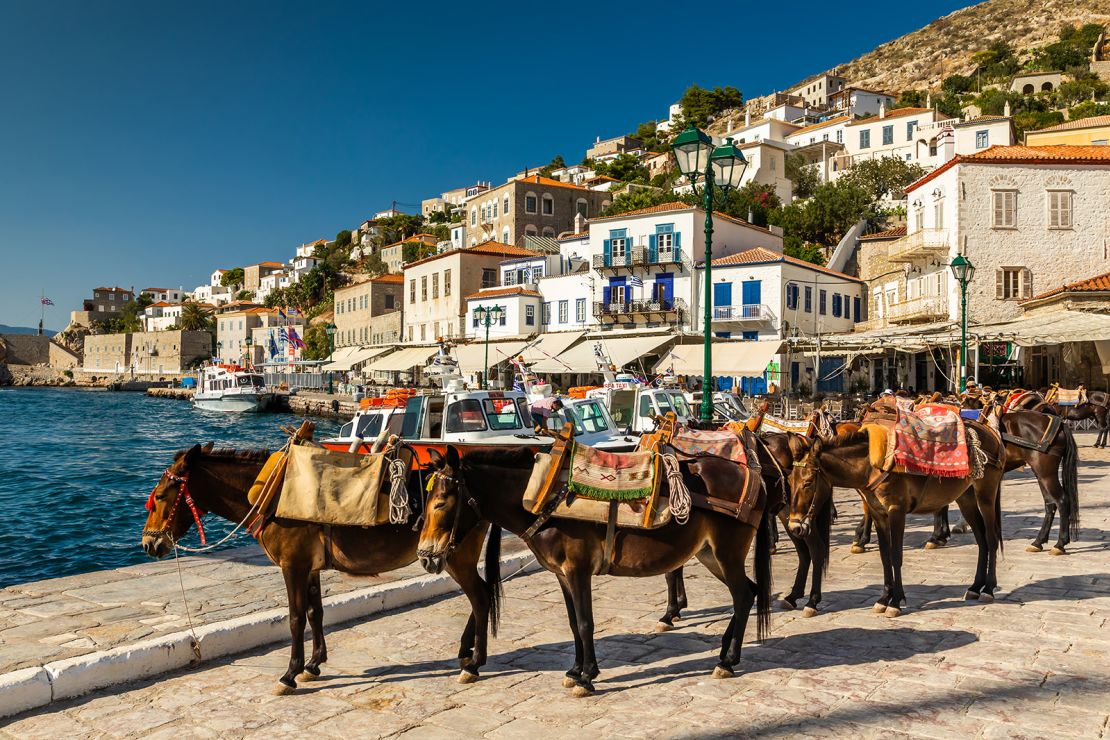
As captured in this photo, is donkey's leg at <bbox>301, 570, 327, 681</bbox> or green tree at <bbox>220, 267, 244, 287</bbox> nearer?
donkey's leg at <bbox>301, 570, 327, 681</bbox>

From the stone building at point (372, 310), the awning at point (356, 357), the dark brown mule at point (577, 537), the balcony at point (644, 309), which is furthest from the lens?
the stone building at point (372, 310)

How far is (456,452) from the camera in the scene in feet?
17.7

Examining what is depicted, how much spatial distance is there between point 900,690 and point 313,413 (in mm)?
54148

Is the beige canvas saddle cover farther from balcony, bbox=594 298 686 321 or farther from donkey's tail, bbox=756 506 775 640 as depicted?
balcony, bbox=594 298 686 321

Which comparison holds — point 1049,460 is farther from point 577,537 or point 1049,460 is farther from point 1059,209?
point 1059,209

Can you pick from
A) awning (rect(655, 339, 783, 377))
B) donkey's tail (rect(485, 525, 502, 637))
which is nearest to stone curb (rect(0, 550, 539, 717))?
donkey's tail (rect(485, 525, 502, 637))

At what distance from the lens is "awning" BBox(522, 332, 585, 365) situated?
39625 mm

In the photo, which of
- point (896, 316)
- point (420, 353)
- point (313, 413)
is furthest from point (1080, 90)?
point (313, 413)

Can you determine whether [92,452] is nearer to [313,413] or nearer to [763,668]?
[313,413]

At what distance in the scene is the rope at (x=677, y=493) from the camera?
561 centimetres

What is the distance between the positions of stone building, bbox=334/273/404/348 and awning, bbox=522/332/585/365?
27.7 meters

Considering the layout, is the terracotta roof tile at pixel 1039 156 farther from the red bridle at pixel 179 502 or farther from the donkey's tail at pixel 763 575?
the red bridle at pixel 179 502

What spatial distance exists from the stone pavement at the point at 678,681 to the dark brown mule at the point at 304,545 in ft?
1.17

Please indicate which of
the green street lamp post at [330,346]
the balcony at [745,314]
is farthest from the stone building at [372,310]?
the balcony at [745,314]
